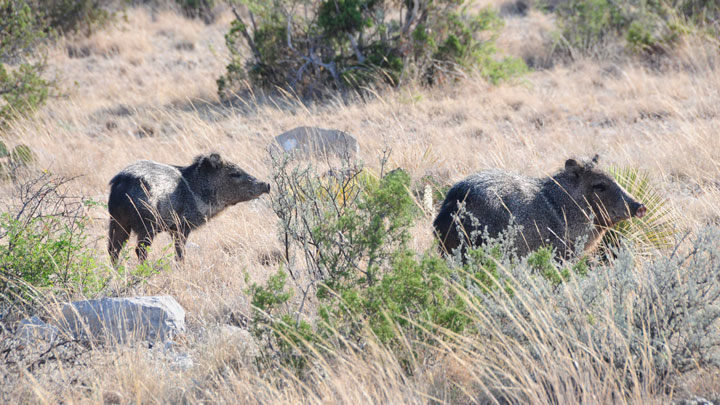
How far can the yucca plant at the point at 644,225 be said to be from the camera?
17.9 ft

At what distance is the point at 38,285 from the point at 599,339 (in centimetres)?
365

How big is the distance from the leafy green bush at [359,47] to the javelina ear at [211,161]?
15.7ft

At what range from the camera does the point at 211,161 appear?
265 inches

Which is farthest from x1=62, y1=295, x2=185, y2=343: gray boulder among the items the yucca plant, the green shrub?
the green shrub

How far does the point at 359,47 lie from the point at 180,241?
6.83m

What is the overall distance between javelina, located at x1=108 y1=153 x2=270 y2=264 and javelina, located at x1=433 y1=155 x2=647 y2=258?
2.41 m

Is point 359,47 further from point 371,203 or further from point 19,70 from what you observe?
point 371,203

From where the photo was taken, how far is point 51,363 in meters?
3.96

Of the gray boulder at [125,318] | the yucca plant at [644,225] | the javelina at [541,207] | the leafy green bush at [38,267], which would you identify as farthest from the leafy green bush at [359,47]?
the gray boulder at [125,318]

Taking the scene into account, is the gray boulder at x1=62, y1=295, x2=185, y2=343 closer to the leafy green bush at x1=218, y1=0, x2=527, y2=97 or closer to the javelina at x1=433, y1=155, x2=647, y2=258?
the javelina at x1=433, y1=155, x2=647, y2=258

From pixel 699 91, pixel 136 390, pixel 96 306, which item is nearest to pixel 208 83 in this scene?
pixel 699 91

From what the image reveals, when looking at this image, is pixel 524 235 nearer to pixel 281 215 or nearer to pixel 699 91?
pixel 281 215

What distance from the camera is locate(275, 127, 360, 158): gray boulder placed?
874 centimetres

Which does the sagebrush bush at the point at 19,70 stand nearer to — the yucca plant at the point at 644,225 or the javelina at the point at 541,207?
the javelina at the point at 541,207
